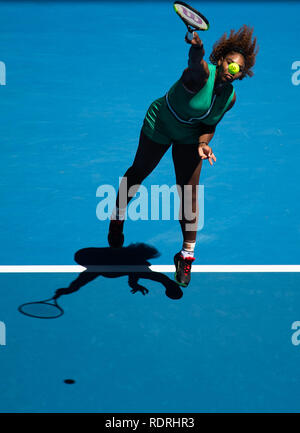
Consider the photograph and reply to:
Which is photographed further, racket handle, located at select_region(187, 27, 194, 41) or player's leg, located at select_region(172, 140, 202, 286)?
player's leg, located at select_region(172, 140, 202, 286)

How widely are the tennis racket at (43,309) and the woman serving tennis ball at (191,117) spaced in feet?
3.47

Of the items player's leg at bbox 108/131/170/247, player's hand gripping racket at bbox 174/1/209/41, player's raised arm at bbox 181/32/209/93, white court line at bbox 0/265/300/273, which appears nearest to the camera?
player's hand gripping racket at bbox 174/1/209/41

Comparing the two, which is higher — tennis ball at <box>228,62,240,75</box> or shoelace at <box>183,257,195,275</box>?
tennis ball at <box>228,62,240,75</box>

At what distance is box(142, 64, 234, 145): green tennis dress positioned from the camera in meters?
4.85

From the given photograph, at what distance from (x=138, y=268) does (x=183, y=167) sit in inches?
46.9

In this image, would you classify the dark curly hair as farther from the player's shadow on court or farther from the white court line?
the player's shadow on court

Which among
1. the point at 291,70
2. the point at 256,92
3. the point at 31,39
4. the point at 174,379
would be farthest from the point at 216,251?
the point at 31,39

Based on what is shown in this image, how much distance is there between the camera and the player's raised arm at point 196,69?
15.0ft

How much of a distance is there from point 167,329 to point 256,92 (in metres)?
5.30

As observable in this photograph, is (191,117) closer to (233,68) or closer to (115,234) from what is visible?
(233,68)

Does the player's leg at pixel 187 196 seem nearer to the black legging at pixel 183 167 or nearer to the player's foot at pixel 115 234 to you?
the black legging at pixel 183 167

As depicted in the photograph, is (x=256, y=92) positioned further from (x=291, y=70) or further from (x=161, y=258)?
(x=161, y=258)


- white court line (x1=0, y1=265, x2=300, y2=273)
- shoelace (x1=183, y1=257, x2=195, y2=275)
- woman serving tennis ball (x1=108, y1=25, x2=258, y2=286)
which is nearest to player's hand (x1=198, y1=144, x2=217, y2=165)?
woman serving tennis ball (x1=108, y1=25, x2=258, y2=286)

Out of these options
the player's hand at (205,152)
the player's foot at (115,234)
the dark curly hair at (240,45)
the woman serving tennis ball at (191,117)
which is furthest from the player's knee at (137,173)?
the dark curly hair at (240,45)
